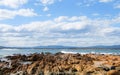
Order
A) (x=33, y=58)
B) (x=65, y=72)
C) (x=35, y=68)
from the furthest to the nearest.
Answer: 1. (x=33, y=58)
2. (x=35, y=68)
3. (x=65, y=72)

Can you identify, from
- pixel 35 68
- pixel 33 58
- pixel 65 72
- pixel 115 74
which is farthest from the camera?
pixel 33 58

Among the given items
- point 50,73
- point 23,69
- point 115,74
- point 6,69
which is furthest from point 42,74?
point 115,74

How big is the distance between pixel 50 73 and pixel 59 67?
1.65 meters

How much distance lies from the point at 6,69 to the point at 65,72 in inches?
323

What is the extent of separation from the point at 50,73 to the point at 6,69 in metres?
6.82

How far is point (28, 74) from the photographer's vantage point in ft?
109

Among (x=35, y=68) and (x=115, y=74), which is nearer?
(x=115, y=74)

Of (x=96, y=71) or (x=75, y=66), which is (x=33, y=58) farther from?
(x=96, y=71)

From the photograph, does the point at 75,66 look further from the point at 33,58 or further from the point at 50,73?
the point at 33,58

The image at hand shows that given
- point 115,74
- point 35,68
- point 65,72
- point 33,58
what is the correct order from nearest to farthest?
1. point 115,74
2. point 65,72
3. point 35,68
4. point 33,58

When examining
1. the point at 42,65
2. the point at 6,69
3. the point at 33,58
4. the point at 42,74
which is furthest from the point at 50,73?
the point at 33,58

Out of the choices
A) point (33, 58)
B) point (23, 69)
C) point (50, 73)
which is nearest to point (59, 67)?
point (50, 73)

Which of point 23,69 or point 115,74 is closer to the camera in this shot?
point 115,74

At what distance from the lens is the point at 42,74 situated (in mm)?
32750
